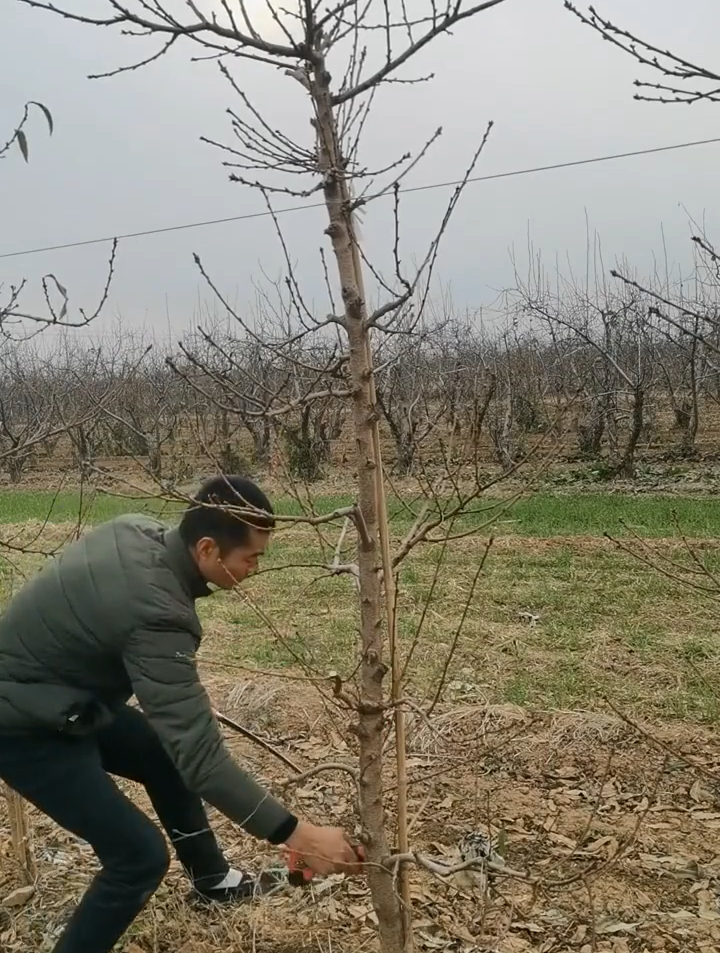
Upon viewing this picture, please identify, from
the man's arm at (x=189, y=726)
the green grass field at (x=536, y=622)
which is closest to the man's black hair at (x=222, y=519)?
the man's arm at (x=189, y=726)

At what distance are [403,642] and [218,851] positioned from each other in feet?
10.2

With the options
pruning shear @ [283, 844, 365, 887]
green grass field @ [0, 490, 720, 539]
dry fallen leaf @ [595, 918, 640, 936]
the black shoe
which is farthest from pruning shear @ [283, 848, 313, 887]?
green grass field @ [0, 490, 720, 539]

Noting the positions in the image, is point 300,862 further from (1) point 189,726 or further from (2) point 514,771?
(2) point 514,771

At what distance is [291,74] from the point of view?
5.55 feet

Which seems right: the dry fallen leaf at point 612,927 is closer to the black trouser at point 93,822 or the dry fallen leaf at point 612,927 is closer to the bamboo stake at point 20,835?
the black trouser at point 93,822

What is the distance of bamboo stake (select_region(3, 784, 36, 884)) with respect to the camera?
2713mm

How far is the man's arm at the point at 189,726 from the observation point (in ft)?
6.22

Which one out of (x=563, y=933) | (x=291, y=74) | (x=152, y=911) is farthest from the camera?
(x=152, y=911)

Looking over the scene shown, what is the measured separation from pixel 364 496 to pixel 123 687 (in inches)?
33.0

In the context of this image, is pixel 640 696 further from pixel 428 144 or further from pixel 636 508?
pixel 636 508

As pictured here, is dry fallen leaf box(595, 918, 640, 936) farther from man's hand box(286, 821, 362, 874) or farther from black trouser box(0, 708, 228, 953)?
black trouser box(0, 708, 228, 953)

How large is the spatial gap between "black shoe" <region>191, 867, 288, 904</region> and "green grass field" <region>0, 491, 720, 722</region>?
2.68 ft

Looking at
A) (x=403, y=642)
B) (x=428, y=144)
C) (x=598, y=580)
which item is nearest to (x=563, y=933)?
(x=428, y=144)

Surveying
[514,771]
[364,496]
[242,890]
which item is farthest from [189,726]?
[514,771]
